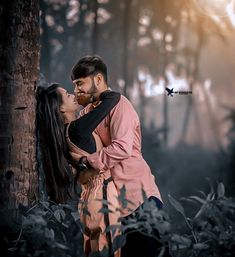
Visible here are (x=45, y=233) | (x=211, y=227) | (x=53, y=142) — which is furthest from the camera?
(x=53, y=142)

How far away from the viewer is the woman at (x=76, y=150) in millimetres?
5039

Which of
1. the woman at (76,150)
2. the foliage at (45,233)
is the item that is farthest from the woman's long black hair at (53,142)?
the foliage at (45,233)

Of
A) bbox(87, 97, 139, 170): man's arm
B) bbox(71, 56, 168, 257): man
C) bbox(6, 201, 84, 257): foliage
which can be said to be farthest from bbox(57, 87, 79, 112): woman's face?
bbox(6, 201, 84, 257): foliage

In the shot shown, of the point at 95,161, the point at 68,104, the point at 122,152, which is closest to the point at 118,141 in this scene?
the point at 122,152

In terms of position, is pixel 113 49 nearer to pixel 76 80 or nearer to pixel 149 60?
pixel 149 60

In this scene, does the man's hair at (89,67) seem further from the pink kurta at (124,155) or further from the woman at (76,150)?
the pink kurta at (124,155)

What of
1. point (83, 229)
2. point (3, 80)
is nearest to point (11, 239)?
point (83, 229)

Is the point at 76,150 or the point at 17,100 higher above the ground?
the point at 17,100

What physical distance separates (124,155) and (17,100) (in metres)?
1.22

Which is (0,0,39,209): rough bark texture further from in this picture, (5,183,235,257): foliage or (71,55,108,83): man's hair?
(71,55,108,83): man's hair

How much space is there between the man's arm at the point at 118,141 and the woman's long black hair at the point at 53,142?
494mm

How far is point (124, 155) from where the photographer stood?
4.91m

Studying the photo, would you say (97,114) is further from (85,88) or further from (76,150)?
A: (76,150)

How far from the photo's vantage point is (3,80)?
5.50 meters
